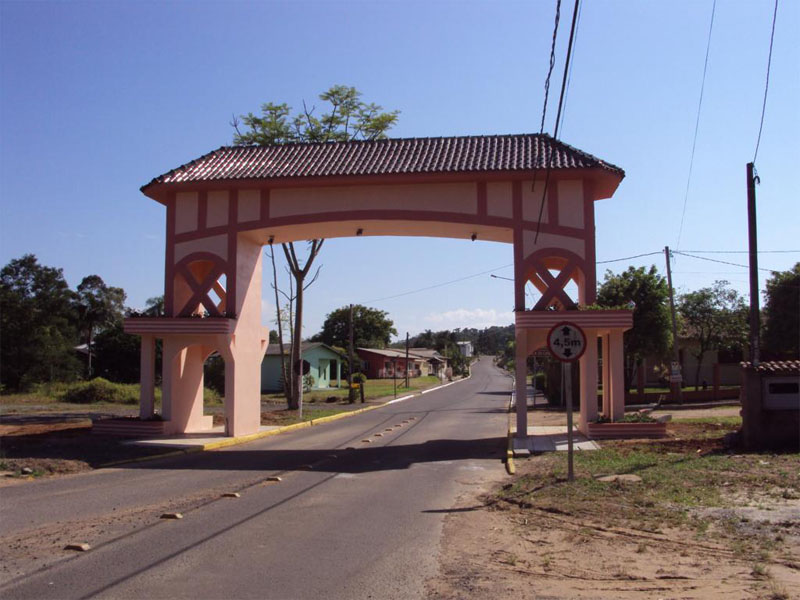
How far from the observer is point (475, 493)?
11.0m

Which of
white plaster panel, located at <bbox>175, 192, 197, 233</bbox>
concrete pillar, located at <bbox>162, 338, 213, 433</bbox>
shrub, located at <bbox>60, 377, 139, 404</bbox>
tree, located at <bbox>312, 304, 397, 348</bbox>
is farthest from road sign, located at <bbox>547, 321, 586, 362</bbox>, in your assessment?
tree, located at <bbox>312, 304, 397, 348</bbox>

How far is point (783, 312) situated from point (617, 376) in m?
23.1

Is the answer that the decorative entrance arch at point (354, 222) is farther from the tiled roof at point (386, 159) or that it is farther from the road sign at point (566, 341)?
the road sign at point (566, 341)

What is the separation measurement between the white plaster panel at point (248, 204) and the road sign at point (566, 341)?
11.6 metres

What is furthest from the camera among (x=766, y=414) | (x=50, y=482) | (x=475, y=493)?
(x=766, y=414)

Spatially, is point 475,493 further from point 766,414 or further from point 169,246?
point 169,246

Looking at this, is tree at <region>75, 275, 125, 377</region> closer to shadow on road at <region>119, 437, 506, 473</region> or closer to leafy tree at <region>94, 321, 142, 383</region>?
leafy tree at <region>94, 321, 142, 383</region>

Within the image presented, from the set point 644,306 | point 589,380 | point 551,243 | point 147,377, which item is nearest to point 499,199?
point 551,243

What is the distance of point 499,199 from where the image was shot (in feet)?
63.7

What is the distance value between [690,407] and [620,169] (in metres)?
15.2

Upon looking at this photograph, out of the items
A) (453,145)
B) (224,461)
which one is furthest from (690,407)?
(224,461)

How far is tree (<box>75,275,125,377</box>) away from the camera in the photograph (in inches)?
2525

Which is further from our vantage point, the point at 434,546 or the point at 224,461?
the point at 224,461

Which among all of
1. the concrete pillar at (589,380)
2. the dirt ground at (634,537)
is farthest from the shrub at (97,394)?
the dirt ground at (634,537)
